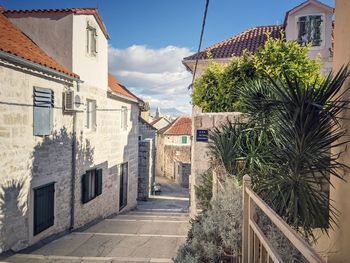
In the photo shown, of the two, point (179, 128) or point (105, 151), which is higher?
point (179, 128)

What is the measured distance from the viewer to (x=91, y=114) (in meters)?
11.7

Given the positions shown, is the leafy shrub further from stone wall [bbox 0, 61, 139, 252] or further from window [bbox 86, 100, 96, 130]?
window [bbox 86, 100, 96, 130]

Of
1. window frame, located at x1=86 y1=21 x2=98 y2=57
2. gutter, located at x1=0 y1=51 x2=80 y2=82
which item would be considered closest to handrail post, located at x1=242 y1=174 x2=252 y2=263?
gutter, located at x1=0 y1=51 x2=80 y2=82

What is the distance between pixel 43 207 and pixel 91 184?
3.34 meters

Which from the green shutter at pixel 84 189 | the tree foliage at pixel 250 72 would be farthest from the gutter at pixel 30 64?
the tree foliage at pixel 250 72

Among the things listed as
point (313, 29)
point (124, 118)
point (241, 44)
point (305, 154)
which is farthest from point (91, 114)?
point (313, 29)

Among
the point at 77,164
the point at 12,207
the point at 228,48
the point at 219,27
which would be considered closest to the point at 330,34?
the point at 228,48

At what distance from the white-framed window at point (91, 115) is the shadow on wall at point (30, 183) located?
5.39ft

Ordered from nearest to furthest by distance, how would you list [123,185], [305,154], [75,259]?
[305,154], [75,259], [123,185]

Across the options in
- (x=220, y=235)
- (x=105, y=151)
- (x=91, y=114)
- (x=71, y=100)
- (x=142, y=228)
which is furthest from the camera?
(x=105, y=151)

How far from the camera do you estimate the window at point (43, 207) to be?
7789mm

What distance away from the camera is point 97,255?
672cm

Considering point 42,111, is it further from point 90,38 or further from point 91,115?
point 90,38

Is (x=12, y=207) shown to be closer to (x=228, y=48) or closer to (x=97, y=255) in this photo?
→ (x=97, y=255)
